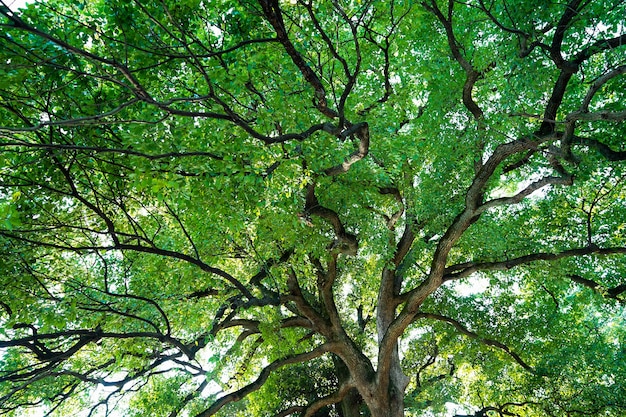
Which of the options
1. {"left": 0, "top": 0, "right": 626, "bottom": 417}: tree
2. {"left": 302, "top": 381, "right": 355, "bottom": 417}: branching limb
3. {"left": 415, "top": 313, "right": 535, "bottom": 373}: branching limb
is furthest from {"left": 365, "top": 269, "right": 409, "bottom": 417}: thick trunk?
{"left": 415, "top": 313, "right": 535, "bottom": 373}: branching limb

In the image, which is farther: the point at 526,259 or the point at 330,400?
the point at 330,400

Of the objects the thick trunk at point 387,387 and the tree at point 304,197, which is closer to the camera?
the tree at point 304,197

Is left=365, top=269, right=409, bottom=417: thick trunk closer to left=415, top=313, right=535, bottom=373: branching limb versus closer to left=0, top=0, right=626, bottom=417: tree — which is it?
left=0, top=0, right=626, bottom=417: tree

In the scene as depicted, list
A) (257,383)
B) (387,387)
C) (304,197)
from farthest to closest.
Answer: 1. (387,387)
2. (257,383)
3. (304,197)

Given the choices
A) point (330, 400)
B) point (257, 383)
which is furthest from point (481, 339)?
point (257, 383)

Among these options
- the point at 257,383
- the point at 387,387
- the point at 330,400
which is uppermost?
the point at 257,383

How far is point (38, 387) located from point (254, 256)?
3854mm

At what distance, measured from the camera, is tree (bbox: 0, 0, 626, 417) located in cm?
469

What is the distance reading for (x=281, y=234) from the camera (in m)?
7.64

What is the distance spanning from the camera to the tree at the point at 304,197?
15.4 feet

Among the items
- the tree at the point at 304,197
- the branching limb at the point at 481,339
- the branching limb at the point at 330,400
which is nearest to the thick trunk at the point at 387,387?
the tree at the point at 304,197

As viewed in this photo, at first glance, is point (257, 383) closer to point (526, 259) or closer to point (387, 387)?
point (387, 387)

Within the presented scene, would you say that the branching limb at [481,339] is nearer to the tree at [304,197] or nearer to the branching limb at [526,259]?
the tree at [304,197]

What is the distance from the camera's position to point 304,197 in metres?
7.91
